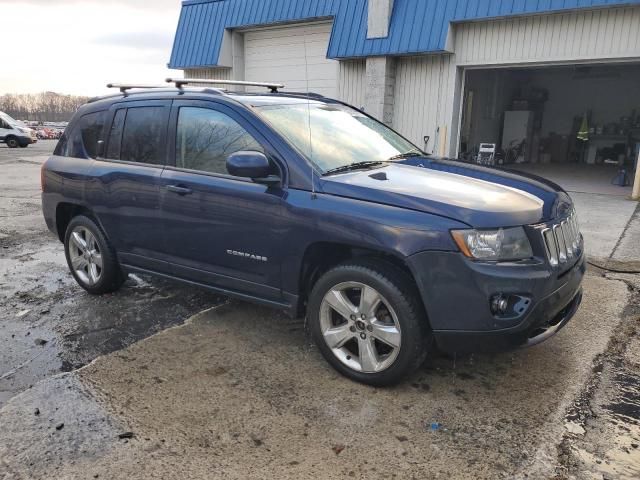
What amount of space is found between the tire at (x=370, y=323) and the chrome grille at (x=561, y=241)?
83 centimetres

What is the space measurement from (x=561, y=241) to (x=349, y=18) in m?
10.9

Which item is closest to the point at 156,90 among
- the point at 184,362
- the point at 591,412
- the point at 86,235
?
the point at 86,235

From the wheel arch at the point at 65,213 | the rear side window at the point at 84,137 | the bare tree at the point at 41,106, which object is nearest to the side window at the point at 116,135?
the rear side window at the point at 84,137

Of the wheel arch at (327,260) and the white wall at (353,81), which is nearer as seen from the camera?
the wheel arch at (327,260)

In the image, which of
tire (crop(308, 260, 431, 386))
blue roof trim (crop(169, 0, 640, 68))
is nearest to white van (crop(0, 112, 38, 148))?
blue roof trim (crop(169, 0, 640, 68))

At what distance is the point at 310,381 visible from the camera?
3.37m

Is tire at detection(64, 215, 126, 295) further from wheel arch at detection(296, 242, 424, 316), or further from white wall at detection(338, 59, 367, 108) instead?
white wall at detection(338, 59, 367, 108)

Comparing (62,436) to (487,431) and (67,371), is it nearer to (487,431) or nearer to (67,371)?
(67,371)

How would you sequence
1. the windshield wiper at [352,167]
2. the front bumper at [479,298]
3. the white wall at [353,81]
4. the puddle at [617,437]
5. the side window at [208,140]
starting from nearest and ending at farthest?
1. the puddle at [617,437]
2. the front bumper at [479,298]
3. the windshield wiper at [352,167]
4. the side window at [208,140]
5. the white wall at [353,81]

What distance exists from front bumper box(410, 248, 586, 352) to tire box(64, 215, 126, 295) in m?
3.04

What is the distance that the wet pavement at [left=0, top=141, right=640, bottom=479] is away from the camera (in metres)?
2.57

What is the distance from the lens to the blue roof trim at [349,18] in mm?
10680

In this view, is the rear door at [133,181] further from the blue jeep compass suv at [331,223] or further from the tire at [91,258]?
the tire at [91,258]

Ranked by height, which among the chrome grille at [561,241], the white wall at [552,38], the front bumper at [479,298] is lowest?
the front bumper at [479,298]
